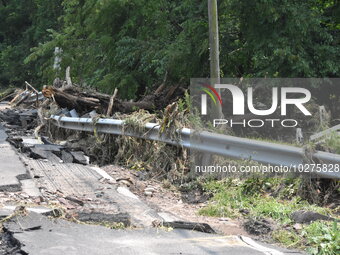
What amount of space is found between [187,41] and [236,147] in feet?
21.8

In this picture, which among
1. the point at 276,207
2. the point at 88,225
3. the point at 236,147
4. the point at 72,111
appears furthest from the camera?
the point at 72,111

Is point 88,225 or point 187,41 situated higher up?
point 187,41

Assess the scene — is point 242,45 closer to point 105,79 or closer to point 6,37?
point 105,79

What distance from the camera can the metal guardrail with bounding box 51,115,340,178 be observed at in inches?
235

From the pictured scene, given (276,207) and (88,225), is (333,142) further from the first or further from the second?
(88,225)

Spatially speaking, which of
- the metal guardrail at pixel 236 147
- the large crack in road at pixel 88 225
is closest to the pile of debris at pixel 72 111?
the metal guardrail at pixel 236 147

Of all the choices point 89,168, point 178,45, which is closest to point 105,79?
point 178,45

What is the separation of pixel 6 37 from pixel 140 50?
159 feet

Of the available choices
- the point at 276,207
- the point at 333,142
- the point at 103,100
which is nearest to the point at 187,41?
the point at 103,100

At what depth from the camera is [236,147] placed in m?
6.84

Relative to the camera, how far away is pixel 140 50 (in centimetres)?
1493

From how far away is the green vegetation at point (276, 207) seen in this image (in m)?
4.63

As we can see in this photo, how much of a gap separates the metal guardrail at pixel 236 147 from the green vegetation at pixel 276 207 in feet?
1.02

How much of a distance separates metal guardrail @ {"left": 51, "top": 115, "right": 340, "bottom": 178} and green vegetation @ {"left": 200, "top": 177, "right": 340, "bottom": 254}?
0.31m
